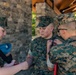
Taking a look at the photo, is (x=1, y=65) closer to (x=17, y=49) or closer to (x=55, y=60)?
(x=55, y=60)

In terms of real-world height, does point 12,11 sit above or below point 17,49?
above

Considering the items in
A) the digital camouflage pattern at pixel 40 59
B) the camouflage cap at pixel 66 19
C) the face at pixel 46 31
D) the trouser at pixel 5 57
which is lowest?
the digital camouflage pattern at pixel 40 59

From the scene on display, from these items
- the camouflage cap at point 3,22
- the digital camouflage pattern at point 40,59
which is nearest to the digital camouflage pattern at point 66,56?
the digital camouflage pattern at point 40,59

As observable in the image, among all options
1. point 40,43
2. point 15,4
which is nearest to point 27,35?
point 15,4

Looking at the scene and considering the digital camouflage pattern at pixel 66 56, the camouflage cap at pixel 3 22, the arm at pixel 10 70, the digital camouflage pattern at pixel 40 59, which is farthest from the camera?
the camouflage cap at pixel 3 22

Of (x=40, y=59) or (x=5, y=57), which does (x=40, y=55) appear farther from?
(x=5, y=57)

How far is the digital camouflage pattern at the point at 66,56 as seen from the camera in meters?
2.32

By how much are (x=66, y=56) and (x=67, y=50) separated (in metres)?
0.06

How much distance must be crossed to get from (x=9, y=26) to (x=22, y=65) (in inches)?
94.3

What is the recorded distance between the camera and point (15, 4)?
5258 mm

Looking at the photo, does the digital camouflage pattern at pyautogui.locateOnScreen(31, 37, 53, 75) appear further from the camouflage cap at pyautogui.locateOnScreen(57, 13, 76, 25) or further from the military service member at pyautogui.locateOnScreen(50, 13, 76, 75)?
the camouflage cap at pyautogui.locateOnScreen(57, 13, 76, 25)

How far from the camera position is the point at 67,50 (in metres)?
2.33

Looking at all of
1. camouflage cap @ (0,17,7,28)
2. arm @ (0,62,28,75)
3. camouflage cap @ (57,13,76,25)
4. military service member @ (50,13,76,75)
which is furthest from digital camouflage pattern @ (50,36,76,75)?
camouflage cap @ (0,17,7,28)

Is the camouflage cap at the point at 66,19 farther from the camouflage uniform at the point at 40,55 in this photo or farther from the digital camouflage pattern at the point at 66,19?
the camouflage uniform at the point at 40,55
